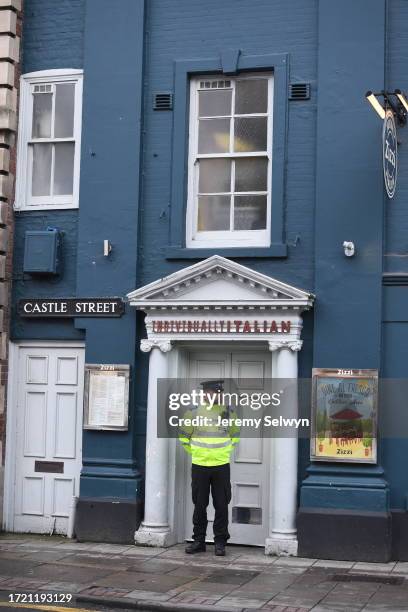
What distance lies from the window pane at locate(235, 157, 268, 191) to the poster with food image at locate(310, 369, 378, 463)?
2.49 meters

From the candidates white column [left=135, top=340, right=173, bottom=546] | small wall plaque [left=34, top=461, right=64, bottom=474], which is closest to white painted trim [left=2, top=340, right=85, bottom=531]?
small wall plaque [left=34, top=461, right=64, bottom=474]

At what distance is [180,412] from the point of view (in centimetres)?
1265

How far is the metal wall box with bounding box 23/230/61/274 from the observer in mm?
13156

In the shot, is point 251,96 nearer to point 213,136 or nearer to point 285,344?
point 213,136

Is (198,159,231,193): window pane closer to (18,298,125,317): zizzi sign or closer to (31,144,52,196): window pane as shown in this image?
(18,298,125,317): zizzi sign

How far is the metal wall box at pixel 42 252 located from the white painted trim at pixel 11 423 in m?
0.96

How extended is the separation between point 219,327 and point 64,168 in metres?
3.16

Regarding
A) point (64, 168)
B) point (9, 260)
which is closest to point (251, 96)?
point (64, 168)

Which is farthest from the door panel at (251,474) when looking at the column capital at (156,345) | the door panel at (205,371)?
the column capital at (156,345)

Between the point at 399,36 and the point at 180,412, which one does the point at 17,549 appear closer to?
the point at 180,412

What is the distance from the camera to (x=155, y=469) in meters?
12.4

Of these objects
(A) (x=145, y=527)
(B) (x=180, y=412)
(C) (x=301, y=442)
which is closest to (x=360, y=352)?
(C) (x=301, y=442)

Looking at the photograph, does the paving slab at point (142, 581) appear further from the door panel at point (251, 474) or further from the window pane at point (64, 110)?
the window pane at point (64, 110)

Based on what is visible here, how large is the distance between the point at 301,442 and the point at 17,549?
3616mm
